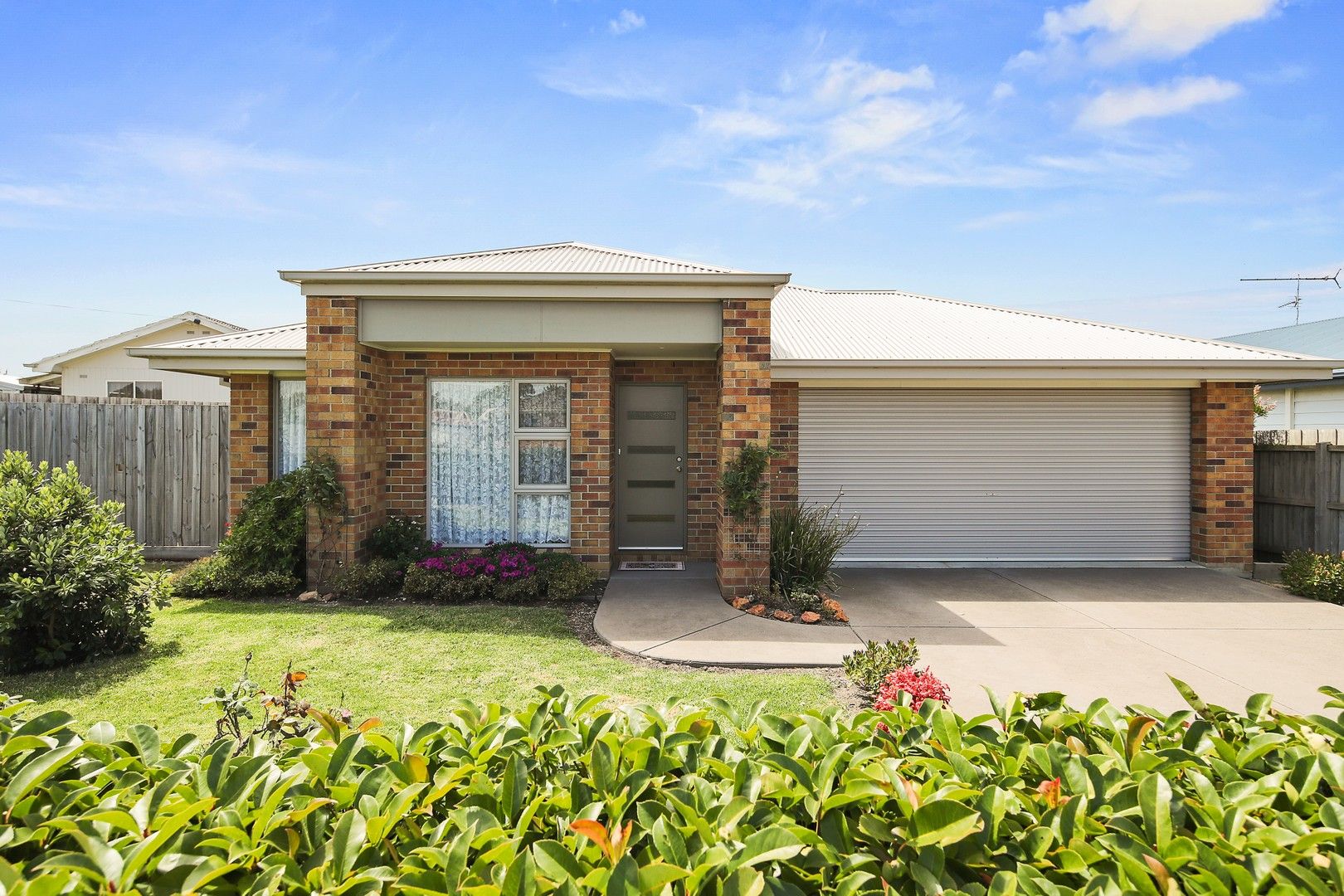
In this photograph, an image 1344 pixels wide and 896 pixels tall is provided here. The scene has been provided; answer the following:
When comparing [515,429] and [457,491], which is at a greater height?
[515,429]

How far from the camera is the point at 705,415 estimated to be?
9180 millimetres

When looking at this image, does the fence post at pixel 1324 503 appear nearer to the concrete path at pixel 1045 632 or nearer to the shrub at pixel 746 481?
the concrete path at pixel 1045 632

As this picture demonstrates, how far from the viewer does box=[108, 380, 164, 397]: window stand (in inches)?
649

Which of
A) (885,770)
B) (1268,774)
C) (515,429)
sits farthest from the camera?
(515,429)

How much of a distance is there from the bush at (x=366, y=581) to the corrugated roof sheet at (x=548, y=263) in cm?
323

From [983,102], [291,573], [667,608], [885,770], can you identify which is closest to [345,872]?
[885,770]

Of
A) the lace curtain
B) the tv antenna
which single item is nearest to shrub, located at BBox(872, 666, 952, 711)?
the lace curtain

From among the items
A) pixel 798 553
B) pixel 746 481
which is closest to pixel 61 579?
pixel 746 481

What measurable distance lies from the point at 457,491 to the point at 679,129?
5.32 m

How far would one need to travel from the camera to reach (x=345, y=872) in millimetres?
1314

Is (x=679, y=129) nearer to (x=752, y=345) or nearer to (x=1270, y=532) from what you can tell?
(x=752, y=345)

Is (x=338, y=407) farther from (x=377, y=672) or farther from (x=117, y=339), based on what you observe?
(x=117, y=339)

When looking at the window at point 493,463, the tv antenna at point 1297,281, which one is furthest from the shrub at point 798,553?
the tv antenna at point 1297,281

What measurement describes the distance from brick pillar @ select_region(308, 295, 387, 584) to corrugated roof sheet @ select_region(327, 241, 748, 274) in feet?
1.80
